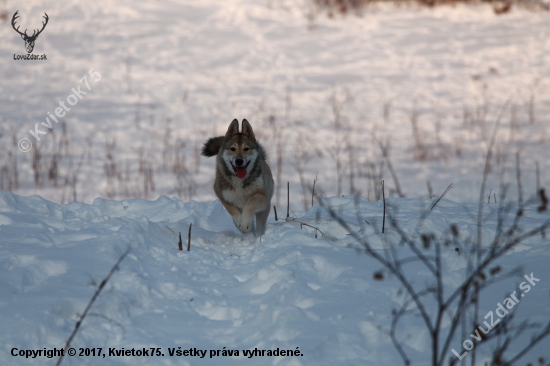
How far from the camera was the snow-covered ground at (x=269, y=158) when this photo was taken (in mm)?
3445

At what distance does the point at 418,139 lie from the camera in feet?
41.2

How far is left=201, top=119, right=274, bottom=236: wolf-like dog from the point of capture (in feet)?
20.3

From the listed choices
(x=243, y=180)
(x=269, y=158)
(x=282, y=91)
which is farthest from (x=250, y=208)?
(x=282, y=91)

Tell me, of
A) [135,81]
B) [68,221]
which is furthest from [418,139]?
[68,221]

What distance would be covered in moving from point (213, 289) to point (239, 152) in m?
2.48

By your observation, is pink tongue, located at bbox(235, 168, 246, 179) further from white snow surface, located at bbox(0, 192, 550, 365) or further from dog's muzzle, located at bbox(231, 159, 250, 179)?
white snow surface, located at bbox(0, 192, 550, 365)

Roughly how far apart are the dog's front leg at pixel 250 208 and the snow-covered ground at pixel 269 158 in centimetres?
20

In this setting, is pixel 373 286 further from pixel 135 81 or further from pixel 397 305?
pixel 135 81

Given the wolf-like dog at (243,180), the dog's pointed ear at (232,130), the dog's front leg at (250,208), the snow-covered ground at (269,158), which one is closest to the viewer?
the snow-covered ground at (269,158)

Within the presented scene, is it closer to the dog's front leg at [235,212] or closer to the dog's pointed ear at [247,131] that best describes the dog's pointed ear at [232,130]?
the dog's pointed ear at [247,131]

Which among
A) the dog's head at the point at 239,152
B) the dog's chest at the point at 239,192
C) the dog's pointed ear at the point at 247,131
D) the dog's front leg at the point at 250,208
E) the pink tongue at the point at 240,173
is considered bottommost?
the dog's front leg at the point at 250,208

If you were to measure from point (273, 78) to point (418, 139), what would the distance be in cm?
463

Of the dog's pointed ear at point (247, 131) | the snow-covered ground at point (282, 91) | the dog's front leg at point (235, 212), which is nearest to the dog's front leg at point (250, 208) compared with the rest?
the dog's front leg at point (235, 212)

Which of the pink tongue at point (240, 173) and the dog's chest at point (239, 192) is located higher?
the pink tongue at point (240, 173)
